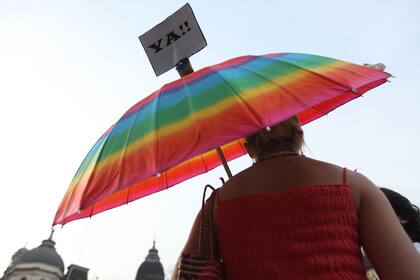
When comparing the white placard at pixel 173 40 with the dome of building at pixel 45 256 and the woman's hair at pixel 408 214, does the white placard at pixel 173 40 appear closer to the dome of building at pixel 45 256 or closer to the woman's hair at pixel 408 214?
the woman's hair at pixel 408 214

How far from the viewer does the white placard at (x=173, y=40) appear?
91.0 inches

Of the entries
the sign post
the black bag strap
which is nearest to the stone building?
the sign post

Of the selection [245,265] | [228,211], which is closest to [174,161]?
[228,211]

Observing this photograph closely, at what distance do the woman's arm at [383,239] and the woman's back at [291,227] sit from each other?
0.05m

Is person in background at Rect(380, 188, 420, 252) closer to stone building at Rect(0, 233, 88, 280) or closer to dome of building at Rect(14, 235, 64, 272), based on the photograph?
stone building at Rect(0, 233, 88, 280)

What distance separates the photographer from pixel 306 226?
1.44 m

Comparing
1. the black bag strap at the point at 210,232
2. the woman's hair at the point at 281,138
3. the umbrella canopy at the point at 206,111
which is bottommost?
the black bag strap at the point at 210,232

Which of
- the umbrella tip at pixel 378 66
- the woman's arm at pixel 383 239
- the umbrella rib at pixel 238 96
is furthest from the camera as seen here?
the umbrella tip at pixel 378 66

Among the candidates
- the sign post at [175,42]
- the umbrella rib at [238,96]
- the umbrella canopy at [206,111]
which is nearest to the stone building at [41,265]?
the umbrella canopy at [206,111]

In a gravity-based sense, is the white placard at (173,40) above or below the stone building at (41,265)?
below

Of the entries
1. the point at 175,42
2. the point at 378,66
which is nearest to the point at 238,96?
the point at 175,42

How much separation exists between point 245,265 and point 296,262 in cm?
22

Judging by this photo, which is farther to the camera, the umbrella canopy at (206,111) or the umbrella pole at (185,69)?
the umbrella pole at (185,69)

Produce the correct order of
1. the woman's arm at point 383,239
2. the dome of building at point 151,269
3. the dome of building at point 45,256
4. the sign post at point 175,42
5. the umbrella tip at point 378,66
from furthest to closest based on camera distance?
1. the dome of building at point 151,269
2. the dome of building at point 45,256
3. the sign post at point 175,42
4. the umbrella tip at point 378,66
5. the woman's arm at point 383,239
